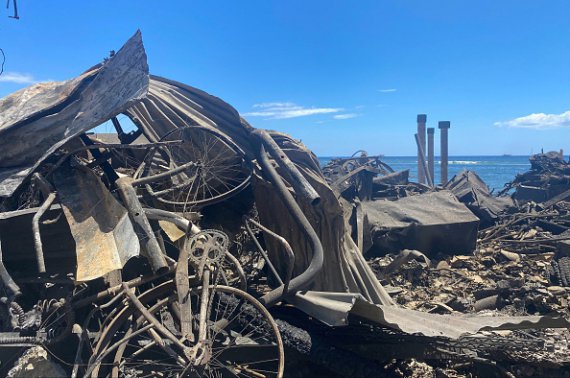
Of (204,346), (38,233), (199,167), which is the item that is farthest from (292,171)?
(38,233)

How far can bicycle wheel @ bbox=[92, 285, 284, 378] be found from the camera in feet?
9.84

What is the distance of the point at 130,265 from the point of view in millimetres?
4605

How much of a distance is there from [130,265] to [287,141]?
2413mm

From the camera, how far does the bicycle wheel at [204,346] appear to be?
3.00m

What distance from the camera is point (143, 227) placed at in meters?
3.49

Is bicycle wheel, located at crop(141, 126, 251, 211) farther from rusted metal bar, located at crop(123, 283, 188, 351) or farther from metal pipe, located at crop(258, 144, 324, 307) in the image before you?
rusted metal bar, located at crop(123, 283, 188, 351)

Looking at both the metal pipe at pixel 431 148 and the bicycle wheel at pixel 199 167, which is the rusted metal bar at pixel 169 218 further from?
the metal pipe at pixel 431 148

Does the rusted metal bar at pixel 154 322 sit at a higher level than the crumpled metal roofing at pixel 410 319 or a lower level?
higher

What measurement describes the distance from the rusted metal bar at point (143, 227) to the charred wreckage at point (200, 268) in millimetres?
14

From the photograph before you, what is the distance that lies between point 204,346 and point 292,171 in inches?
90.4

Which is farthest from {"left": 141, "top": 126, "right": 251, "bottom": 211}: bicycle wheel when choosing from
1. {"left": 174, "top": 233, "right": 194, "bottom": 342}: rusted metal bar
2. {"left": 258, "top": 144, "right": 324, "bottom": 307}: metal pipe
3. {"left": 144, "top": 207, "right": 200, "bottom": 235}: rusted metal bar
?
{"left": 174, "top": 233, "right": 194, "bottom": 342}: rusted metal bar

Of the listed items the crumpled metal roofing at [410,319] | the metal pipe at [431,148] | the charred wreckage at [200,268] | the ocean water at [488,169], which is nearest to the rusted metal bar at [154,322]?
the charred wreckage at [200,268]

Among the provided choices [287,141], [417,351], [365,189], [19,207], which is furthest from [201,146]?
[365,189]

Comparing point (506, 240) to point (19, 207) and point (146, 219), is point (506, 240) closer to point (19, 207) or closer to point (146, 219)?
point (146, 219)
